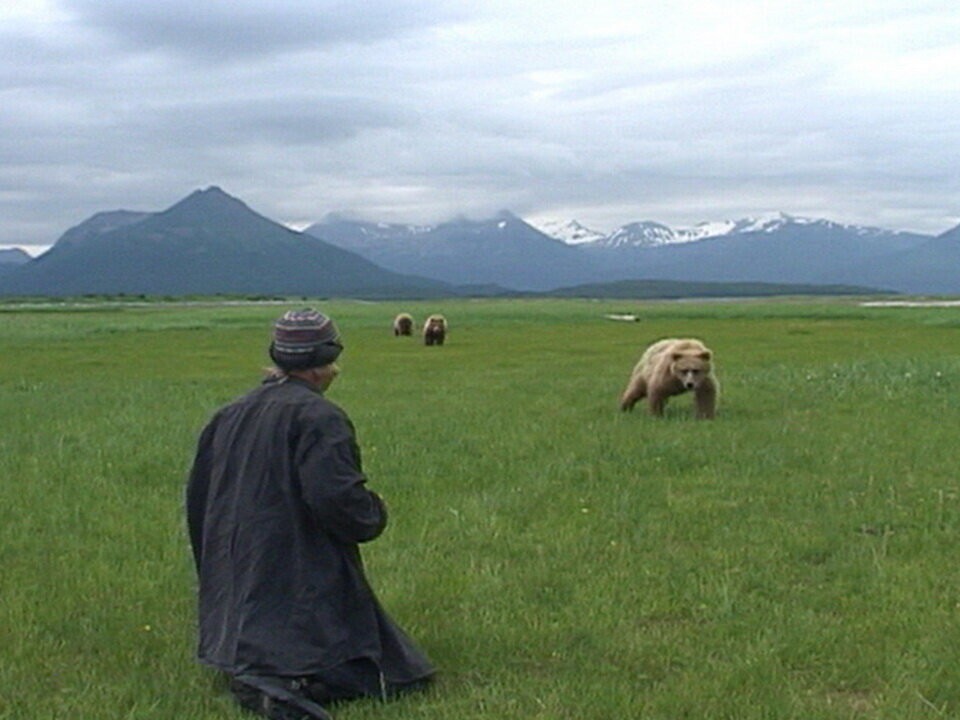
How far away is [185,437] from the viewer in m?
16.8

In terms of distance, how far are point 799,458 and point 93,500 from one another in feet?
23.4

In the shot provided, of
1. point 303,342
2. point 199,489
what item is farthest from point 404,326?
point 303,342

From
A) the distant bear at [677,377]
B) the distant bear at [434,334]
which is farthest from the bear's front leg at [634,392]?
the distant bear at [434,334]

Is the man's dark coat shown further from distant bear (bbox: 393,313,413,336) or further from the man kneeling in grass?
distant bear (bbox: 393,313,413,336)

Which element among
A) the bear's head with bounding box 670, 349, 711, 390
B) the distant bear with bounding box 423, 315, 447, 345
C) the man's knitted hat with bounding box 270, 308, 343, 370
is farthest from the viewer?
the distant bear with bounding box 423, 315, 447, 345

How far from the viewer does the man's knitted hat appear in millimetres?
6543

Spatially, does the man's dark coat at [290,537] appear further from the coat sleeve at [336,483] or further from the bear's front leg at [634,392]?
the bear's front leg at [634,392]

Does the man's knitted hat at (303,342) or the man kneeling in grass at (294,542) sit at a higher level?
the man's knitted hat at (303,342)

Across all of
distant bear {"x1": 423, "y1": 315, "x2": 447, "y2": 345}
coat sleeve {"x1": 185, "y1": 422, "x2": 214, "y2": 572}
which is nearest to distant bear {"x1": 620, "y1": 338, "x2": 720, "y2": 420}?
coat sleeve {"x1": 185, "y1": 422, "x2": 214, "y2": 572}

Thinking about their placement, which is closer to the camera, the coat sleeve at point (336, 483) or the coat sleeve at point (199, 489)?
the coat sleeve at point (336, 483)

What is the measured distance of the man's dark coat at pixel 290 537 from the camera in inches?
252

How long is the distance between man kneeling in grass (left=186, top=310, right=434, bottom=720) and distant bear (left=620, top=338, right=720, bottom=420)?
12024 mm

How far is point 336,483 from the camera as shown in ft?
20.7

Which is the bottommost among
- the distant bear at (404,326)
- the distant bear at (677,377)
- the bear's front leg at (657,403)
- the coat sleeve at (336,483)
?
the distant bear at (404,326)
